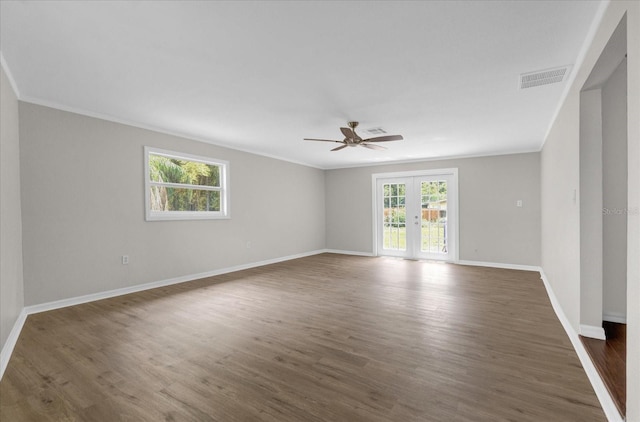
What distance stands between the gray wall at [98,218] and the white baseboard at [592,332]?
5157mm

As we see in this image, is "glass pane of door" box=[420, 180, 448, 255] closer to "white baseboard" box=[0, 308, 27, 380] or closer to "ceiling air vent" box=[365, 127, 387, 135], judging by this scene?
"ceiling air vent" box=[365, 127, 387, 135]

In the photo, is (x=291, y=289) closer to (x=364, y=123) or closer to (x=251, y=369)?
(x=251, y=369)

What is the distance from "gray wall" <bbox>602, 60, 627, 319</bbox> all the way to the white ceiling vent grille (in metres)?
0.35

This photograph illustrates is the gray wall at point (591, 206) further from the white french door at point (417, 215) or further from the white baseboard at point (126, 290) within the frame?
the white baseboard at point (126, 290)

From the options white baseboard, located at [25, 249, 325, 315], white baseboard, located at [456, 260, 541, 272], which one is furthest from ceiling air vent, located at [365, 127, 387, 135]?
white baseboard, located at [456, 260, 541, 272]

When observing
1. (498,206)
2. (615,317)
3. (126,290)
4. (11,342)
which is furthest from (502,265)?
(11,342)

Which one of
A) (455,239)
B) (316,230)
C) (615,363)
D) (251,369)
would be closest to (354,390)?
(251,369)

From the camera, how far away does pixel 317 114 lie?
3.83 meters

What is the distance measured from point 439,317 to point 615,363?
1379mm

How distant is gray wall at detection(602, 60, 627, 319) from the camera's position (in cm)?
249

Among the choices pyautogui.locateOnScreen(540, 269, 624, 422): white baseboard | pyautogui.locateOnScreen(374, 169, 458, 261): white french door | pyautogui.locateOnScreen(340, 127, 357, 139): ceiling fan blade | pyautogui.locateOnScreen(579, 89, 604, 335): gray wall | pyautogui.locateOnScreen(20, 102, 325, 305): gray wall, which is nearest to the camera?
pyautogui.locateOnScreen(540, 269, 624, 422): white baseboard

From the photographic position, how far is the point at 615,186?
259 centimetres

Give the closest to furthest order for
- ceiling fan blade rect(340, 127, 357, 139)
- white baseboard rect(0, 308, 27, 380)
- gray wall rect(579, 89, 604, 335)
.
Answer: white baseboard rect(0, 308, 27, 380)
gray wall rect(579, 89, 604, 335)
ceiling fan blade rect(340, 127, 357, 139)

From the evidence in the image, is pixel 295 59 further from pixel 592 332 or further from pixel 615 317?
pixel 615 317
